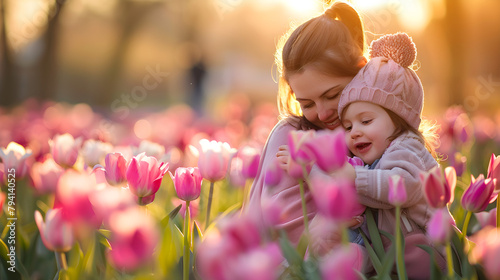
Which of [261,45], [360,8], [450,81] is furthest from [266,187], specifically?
[261,45]

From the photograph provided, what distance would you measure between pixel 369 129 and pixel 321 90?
274 mm

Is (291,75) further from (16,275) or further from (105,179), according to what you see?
(16,275)

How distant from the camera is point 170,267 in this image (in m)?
1.59

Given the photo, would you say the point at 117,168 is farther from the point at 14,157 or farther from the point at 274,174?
the point at 14,157

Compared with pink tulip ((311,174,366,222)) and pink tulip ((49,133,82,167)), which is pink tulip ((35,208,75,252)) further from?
pink tulip ((49,133,82,167))

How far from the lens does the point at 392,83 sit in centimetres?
195

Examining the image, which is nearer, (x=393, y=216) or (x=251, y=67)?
(x=393, y=216)

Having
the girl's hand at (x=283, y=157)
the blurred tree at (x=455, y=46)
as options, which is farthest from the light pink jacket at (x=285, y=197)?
the blurred tree at (x=455, y=46)

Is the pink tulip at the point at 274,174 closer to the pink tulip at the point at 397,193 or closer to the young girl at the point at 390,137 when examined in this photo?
the young girl at the point at 390,137

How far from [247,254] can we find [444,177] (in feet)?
2.22

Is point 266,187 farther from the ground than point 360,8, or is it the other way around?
point 360,8

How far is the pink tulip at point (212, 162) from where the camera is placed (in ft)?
6.53

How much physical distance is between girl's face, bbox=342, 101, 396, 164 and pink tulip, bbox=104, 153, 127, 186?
0.79m

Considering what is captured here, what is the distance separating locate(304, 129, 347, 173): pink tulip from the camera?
1276mm
